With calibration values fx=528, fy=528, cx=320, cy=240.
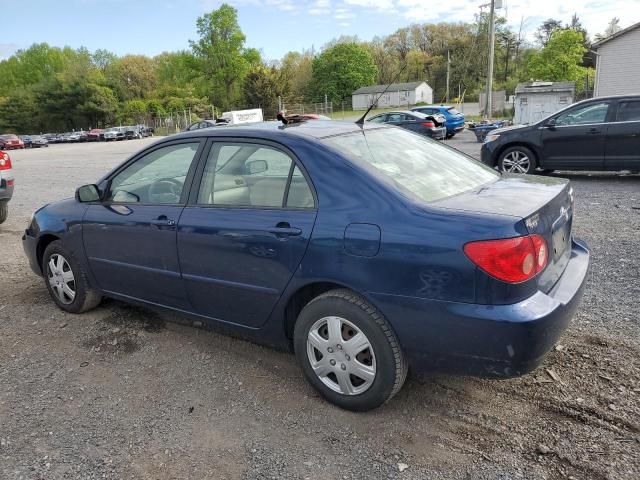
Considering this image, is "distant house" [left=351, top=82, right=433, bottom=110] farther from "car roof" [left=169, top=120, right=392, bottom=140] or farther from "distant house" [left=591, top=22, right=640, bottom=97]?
"car roof" [left=169, top=120, right=392, bottom=140]

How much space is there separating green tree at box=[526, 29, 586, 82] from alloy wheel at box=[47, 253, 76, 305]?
53.5 m

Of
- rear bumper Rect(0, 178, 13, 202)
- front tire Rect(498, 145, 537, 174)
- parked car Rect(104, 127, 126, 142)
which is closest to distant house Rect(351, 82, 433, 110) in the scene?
parked car Rect(104, 127, 126, 142)

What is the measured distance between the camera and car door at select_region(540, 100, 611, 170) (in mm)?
9648

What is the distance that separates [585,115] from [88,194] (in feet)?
29.8

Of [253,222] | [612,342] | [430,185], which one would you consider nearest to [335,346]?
[253,222]

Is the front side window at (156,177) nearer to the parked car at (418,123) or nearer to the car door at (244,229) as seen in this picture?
the car door at (244,229)

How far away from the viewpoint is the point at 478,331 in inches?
98.2

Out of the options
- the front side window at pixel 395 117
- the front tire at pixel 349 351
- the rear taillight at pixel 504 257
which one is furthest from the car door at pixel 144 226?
the front side window at pixel 395 117

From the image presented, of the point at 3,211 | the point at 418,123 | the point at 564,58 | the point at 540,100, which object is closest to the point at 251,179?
the point at 3,211

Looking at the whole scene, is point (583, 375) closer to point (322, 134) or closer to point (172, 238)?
point (322, 134)

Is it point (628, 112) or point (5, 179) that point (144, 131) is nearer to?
point (5, 179)

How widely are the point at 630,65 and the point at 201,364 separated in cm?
3129

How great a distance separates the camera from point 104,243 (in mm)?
4027

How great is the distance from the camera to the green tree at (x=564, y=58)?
49.2 meters
